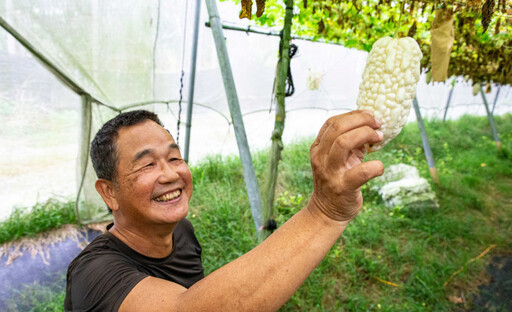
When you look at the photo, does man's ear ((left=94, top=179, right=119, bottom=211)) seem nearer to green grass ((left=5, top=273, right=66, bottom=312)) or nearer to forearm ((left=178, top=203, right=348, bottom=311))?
forearm ((left=178, top=203, right=348, bottom=311))

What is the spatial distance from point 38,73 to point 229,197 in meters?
2.25

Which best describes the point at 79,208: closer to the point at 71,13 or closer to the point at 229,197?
the point at 229,197

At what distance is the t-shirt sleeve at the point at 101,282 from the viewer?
2.67 ft

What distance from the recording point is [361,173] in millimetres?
690

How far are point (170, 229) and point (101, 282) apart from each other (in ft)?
1.15

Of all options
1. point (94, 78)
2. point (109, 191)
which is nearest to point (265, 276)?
point (109, 191)

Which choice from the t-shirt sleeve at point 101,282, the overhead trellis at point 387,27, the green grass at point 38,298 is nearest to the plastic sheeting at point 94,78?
the overhead trellis at point 387,27

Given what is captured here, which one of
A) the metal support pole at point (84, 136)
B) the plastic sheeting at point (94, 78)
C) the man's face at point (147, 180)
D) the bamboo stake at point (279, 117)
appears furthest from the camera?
the metal support pole at point (84, 136)

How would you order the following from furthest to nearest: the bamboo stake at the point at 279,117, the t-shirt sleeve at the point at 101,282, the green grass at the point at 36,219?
the green grass at the point at 36,219, the bamboo stake at the point at 279,117, the t-shirt sleeve at the point at 101,282

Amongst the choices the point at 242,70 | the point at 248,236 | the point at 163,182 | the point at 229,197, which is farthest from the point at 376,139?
the point at 242,70

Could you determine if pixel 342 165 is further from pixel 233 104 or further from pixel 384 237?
pixel 384 237

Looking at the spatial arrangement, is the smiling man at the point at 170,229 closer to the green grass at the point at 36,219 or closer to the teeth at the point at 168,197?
the teeth at the point at 168,197

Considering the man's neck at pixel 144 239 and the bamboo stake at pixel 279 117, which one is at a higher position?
the bamboo stake at pixel 279 117

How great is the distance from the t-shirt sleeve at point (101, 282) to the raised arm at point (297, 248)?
47 mm
